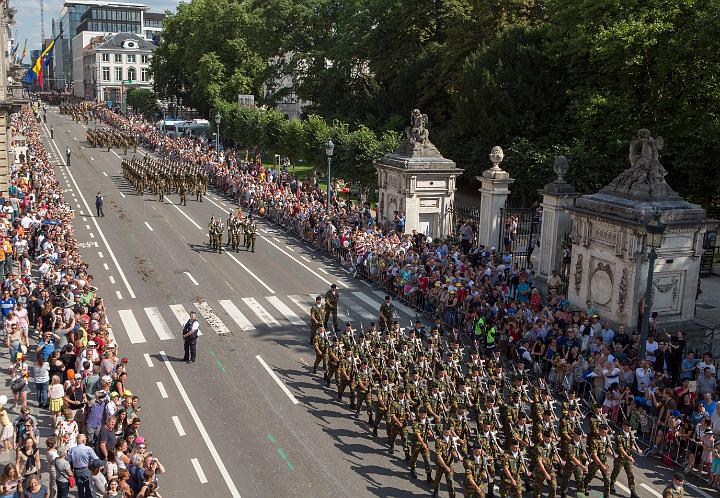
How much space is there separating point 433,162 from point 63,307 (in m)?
15.8

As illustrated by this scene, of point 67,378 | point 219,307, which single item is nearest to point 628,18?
point 219,307

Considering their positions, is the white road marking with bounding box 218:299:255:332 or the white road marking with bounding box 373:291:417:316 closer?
the white road marking with bounding box 218:299:255:332

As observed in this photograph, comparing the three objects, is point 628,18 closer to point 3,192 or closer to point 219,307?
point 219,307

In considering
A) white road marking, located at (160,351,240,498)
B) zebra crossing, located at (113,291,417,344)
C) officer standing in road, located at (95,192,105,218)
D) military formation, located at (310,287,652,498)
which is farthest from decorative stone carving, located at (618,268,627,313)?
officer standing in road, located at (95,192,105,218)

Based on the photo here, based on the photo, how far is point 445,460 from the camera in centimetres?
1282

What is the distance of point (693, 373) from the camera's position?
54.8ft

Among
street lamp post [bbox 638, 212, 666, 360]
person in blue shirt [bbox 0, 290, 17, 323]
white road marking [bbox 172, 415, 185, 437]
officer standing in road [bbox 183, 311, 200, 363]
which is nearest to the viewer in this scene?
white road marking [bbox 172, 415, 185, 437]

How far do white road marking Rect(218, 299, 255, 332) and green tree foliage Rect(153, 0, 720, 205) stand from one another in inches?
660

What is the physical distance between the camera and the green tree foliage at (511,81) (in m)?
30.5

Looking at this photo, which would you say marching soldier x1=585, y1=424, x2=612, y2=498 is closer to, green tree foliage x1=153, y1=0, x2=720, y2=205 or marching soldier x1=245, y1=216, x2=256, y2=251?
green tree foliage x1=153, y1=0, x2=720, y2=205

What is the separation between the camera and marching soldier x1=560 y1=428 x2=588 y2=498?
41.9 ft

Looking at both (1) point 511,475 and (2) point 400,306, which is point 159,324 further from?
(1) point 511,475

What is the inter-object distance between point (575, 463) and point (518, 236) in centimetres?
1886

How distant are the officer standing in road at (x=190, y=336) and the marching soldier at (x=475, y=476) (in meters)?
8.34
